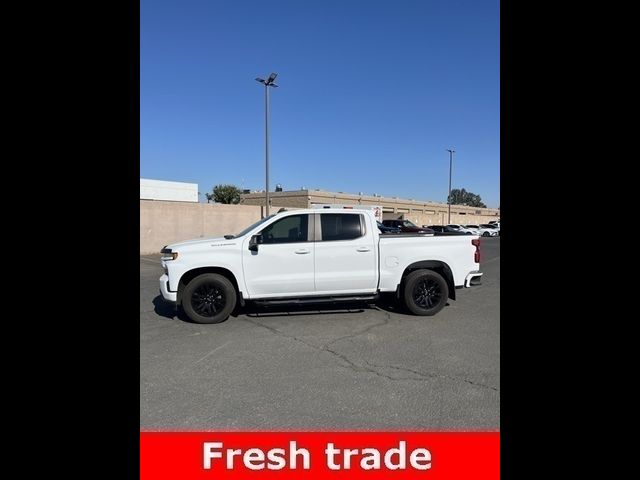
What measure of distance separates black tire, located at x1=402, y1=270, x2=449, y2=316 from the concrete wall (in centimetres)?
1472

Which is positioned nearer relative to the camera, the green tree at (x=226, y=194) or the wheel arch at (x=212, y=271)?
the wheel arch at (x=212, y=271)

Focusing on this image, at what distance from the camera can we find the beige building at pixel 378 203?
45.8 metres

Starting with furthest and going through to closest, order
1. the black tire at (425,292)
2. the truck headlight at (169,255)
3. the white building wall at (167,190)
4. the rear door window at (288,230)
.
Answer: the white building wall at (167,190), the black tire at (425,292), the rear door window at (288,230), the truck headlight at (169,255)

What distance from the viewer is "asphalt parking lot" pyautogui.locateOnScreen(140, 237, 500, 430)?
2.71 meters

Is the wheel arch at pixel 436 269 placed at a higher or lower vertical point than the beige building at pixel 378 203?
lower

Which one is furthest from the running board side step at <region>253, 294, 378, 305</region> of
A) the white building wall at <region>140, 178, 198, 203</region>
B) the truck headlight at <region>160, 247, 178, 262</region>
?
the white building wall at <region>140, 178, 198, 203</region>

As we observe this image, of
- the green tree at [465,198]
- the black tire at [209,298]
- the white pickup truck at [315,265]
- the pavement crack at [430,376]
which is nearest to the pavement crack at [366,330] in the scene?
the white pickup truck at [315,265]

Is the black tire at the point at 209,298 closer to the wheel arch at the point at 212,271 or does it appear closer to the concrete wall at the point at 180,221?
the wheel arch at the point at 212,271

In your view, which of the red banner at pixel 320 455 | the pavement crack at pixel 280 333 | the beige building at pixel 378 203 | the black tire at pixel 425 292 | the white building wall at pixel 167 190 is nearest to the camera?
the red banner at pixel 320 455

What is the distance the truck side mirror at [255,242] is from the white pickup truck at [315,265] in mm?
16

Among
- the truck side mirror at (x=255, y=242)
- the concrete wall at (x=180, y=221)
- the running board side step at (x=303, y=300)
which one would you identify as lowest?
the running board side step at (x=303, y=300)
